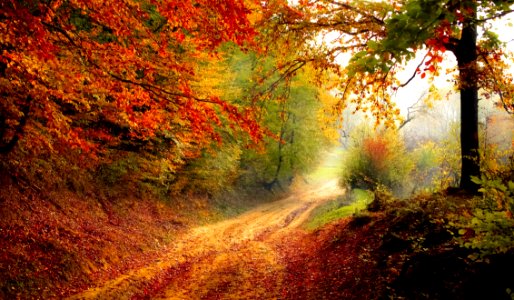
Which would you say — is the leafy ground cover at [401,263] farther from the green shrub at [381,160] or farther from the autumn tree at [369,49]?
the green shrub at [381,160]

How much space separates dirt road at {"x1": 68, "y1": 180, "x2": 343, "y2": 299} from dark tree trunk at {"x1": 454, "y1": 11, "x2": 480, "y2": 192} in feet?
18.8

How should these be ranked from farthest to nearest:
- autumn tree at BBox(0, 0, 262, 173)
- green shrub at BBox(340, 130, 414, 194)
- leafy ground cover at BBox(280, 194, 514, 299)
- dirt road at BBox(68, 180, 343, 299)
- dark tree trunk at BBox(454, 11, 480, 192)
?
green shrub at BBox(340, 130, 414, 194)
dark tree trunk at BBox(454, 11, 480, 192)
dirt road at BBox(68, 180, 343, 299)
autumn tree at BBox(0, 0, 262, 173)
leafy ground cover at BBox(280, 194, 514, 299)

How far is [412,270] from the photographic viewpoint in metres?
5.59

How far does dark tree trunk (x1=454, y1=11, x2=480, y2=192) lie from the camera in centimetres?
827

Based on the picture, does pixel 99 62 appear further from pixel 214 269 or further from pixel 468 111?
pixel 468 111

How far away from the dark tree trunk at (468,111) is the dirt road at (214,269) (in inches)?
226

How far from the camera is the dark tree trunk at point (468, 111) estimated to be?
8.27m

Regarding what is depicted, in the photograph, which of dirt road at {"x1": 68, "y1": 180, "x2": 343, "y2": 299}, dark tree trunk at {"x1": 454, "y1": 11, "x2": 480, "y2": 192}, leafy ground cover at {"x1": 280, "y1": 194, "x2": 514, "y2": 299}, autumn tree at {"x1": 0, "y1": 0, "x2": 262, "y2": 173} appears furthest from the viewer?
dark tree trunk at {"x1": 454, "y1": 11, "x2": 480, "y2": 192}

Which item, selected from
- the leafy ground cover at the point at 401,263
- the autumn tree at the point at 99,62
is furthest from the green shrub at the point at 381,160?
the autumn tree at the point at 99,62

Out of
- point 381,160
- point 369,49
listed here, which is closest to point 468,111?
point 369,49

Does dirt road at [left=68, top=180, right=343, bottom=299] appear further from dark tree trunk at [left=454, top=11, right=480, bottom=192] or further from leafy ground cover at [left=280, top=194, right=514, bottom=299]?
dark tree trunk at [left=454, top=11, right=480, bottom=192]

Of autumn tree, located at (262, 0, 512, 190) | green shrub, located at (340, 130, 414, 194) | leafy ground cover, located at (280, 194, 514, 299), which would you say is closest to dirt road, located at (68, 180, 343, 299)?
leafy ground cover, located at (280, 194, 514, 299)

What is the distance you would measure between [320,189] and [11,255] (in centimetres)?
3155

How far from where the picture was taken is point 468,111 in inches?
342
